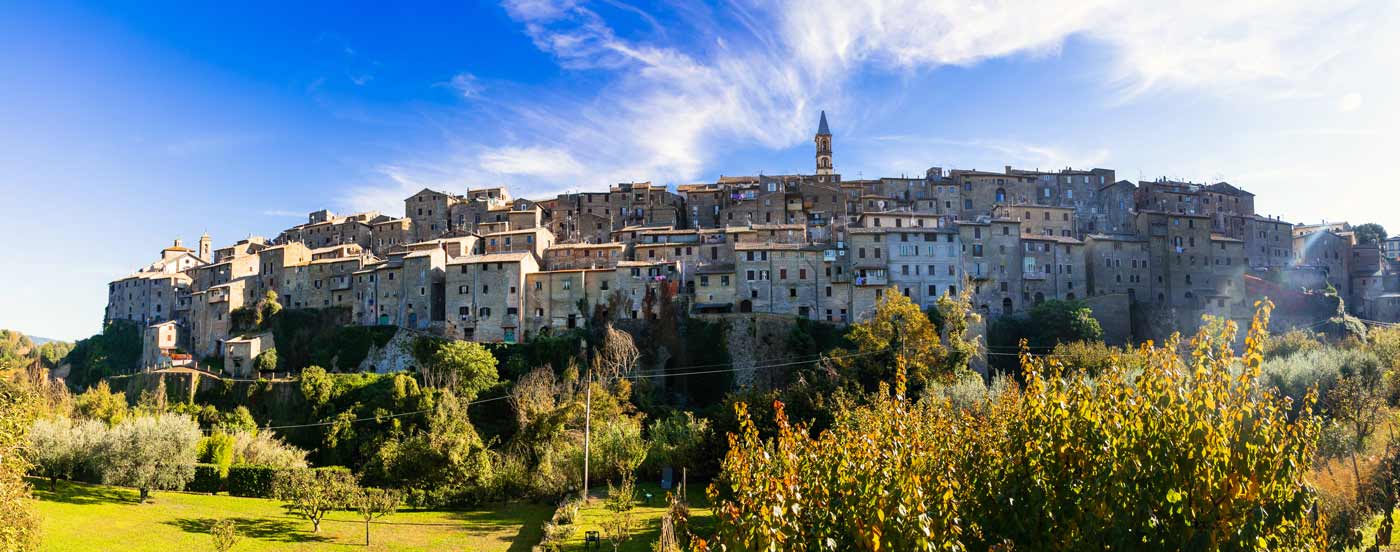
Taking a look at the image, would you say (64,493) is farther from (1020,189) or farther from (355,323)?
(1020,189)

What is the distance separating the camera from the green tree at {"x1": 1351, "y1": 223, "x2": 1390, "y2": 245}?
323 ft

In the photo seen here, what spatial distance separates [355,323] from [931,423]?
66.7 meters

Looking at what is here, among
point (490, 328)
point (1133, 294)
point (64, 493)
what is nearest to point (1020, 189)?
point (1133, 294)

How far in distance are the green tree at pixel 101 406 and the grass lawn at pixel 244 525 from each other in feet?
48.8

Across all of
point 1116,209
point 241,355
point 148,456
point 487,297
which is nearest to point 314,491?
point 148,456

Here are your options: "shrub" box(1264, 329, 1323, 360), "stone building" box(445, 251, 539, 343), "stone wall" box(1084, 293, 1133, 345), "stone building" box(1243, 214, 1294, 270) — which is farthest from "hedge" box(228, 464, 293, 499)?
"stone building" box(1243, 214, 1294, 270)

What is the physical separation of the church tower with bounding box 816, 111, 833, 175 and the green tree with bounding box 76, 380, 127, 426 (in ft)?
232

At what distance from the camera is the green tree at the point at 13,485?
19.3 metres

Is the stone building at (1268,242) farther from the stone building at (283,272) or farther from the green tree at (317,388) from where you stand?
the stone building at (283,272)

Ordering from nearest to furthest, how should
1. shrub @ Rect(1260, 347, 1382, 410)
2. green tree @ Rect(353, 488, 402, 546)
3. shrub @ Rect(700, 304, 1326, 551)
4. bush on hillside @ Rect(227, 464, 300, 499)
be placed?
1. shrub @ Rect(700, 304, 1326, 551)
2. green tree @ Rect(353, 488, 402, 546)
3. shrub @ Rect(1260, 347, 1382, 410)
4. bush on hillside @ Rect(227, 464, 300, 499)

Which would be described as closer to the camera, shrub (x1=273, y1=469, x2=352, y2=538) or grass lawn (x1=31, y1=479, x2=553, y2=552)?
grass lawn (x1=31, y1=479, x2=553, y2=552)

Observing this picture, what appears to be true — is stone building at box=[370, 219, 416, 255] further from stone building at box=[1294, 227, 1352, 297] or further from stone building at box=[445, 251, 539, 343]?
stone building at box=[1294, 227, 1352, 297]

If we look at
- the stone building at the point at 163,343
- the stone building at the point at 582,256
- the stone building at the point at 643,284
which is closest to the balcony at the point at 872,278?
the stone building at the point at 643,284

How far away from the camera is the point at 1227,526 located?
9500 mm
